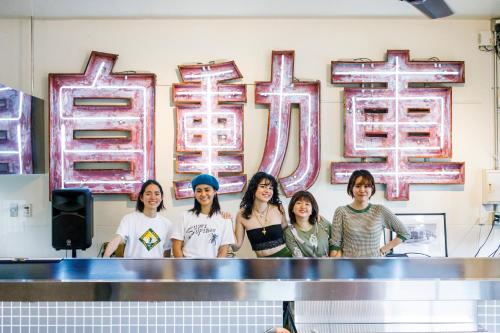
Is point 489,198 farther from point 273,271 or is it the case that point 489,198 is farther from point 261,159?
point 273,271

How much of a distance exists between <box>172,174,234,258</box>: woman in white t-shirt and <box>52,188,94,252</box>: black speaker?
3.82 feet

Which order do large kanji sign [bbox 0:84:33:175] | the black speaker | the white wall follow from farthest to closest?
the white wall
the black speaker
large kanji sign [bbox 0:84:33:175]

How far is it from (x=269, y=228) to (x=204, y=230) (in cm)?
44

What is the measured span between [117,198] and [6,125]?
3.63 ft

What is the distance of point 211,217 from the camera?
305cm

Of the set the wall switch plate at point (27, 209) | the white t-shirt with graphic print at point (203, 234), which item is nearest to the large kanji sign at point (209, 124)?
the white t-shirt with graphic print at point (203, 234)

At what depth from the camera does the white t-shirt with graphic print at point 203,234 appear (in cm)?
298

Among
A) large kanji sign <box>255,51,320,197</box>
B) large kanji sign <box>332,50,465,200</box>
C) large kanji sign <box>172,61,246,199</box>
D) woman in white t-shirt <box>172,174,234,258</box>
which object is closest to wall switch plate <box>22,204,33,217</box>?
large kanji sign <box>172,61,246,199</box>

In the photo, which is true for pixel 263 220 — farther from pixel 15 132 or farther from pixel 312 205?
pixel 15 132

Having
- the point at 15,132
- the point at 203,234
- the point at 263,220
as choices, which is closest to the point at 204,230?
the point at 203,234

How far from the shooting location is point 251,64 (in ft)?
13.9

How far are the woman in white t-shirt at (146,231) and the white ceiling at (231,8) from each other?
5.43ft

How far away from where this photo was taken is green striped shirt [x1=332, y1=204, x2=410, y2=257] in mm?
3033

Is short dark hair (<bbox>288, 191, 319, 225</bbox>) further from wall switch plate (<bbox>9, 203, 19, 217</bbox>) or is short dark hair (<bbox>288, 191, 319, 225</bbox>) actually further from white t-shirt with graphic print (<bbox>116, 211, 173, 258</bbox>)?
wall switch plate (<bbox>9, 203, 19, 217</bbox>)
